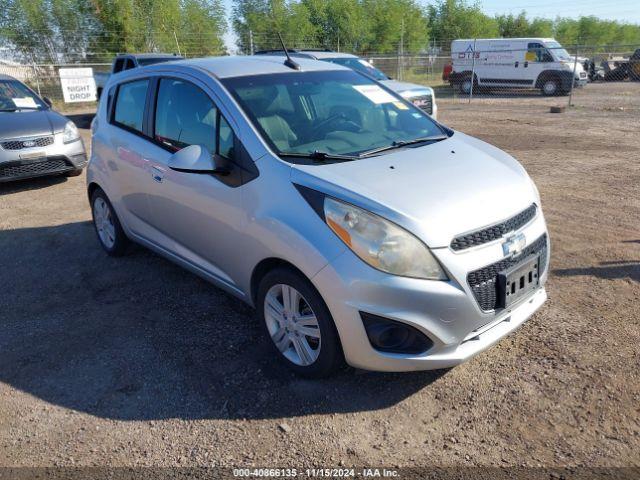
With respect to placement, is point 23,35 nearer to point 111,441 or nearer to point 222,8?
point 222,8

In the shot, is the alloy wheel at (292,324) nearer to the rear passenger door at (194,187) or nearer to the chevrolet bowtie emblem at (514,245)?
the rear passenger door at (194,187)

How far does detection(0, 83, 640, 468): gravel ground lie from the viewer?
8.71 ft

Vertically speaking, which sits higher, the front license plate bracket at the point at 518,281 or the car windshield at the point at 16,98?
the car windshield at the point at 16,98

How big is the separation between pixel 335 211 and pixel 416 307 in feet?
2.13

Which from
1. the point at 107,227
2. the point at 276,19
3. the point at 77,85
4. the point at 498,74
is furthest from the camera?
the point at 276,19

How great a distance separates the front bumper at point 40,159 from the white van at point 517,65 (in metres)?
16.7

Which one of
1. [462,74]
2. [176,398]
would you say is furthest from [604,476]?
[462,74]

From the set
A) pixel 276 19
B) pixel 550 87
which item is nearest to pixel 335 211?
pixel 550 87

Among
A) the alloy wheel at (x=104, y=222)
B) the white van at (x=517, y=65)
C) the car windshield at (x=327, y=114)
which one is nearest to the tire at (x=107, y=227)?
the alloy wheel at (x=104, y=222)

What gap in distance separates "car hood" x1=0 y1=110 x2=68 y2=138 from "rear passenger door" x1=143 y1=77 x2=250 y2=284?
15.1ft

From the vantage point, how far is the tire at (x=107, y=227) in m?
5.09

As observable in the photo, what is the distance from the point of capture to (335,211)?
2793 mm

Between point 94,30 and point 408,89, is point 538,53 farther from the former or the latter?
point 94,30

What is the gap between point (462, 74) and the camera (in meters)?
23.0
